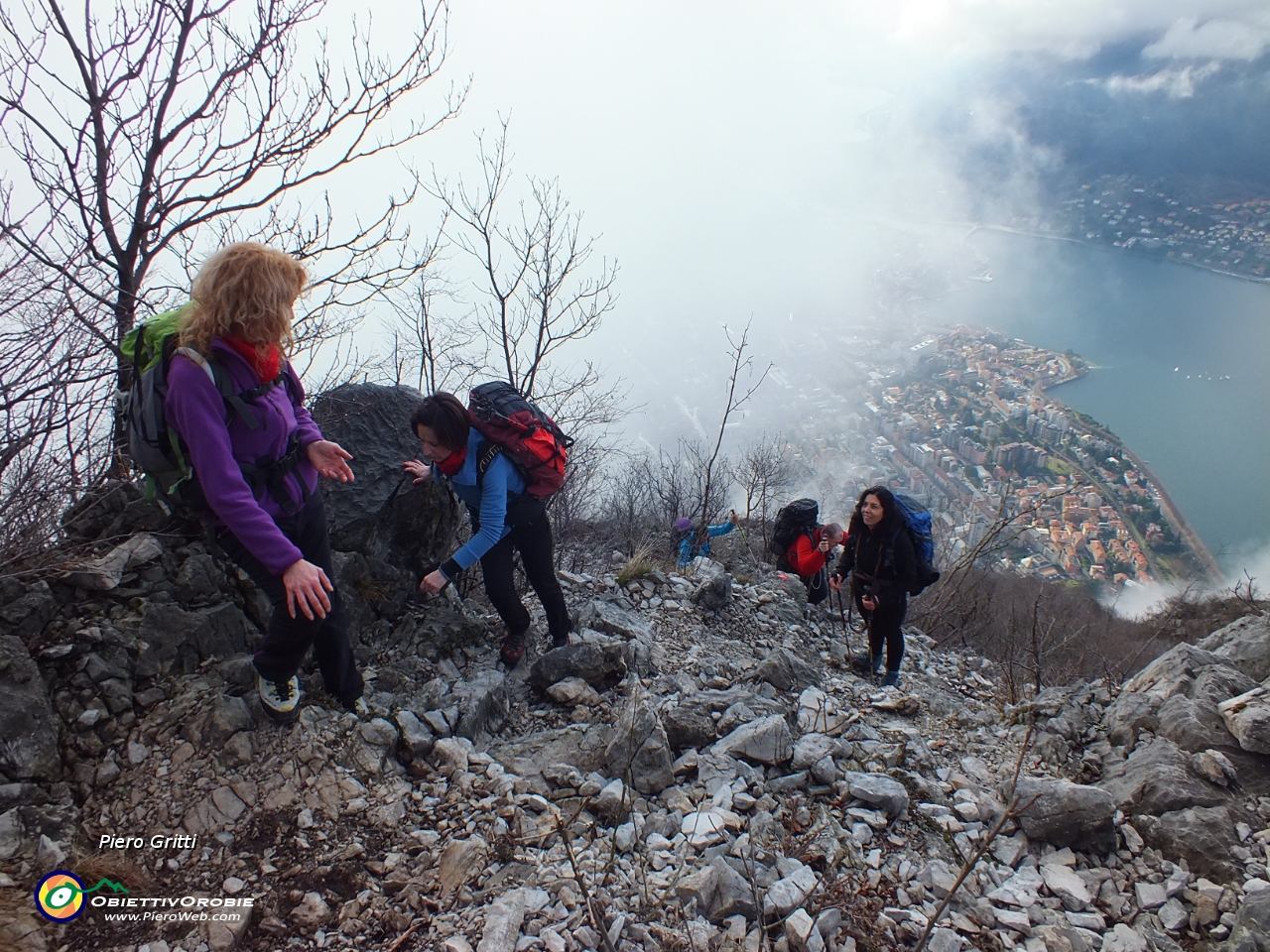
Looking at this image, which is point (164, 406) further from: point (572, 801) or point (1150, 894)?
point (1150, 894)

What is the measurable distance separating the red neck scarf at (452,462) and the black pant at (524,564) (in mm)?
528

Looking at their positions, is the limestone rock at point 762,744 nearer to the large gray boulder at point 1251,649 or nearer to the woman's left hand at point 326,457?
the woman's left hand at point 326,457

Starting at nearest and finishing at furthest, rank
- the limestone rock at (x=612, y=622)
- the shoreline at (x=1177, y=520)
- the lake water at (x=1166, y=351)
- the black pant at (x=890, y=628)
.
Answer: the limestone rock at (x=612, y=622), the black pant at (x=890, y=628), the shoreline at (x=1177, y=520), the lake water at (x=1166, y=351)

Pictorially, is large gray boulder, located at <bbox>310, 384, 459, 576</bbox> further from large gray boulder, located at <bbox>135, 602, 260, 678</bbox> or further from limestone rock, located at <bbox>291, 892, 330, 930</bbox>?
limestone rock, located at <bbox>291, 892, 330, 930</bbox>

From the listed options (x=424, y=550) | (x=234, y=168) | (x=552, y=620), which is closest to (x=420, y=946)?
(x=552, y=620)

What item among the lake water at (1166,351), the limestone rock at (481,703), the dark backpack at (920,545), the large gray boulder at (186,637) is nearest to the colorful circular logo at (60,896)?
the large gray boulder at (186,637)

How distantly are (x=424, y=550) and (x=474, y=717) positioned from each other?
4.66ft

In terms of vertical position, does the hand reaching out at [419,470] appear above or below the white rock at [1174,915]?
above

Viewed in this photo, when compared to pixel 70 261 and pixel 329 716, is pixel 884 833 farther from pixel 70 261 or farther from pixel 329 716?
pixel 70 261

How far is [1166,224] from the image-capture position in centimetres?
6981

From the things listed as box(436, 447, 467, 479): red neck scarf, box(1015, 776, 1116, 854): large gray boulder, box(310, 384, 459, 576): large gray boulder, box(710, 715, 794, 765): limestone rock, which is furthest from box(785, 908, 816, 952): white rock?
box(310, 384, 459, 576): large gray boulder

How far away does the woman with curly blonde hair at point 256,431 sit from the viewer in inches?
83.7

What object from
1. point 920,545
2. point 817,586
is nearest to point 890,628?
point 920,545

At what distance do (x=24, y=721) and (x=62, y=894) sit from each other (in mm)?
765
